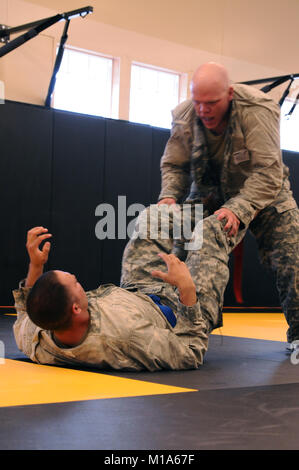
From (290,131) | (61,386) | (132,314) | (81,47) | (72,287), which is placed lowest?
(61,386)

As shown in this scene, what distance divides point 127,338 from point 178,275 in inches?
12.1

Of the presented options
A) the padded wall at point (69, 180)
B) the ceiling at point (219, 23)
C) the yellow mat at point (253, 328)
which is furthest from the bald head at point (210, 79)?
the ceiling at point (219, 23)

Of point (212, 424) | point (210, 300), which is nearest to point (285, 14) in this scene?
point (210, 300)

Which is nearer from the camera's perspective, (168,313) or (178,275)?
(178,275)

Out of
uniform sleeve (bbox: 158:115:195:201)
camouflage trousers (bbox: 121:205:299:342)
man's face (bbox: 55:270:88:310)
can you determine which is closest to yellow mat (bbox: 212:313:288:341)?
camouflage trousers (bbox: 121:205:299:342)

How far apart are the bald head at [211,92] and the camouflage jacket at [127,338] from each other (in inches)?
37.0

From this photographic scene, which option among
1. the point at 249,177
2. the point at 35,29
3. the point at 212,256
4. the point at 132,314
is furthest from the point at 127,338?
the point at 35,29

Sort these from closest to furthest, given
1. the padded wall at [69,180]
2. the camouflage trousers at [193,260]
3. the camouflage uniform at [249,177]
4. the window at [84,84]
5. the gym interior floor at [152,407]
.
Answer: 1. the gym interior floor at [152,407]
2. the camouflage trousers at [193,260]
3. the camouflage uniform at [249,177]
4. the padded wall at [69,180]
5. the window at [84,84]

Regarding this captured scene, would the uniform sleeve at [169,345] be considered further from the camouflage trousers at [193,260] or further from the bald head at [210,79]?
the bald head at [210,79]

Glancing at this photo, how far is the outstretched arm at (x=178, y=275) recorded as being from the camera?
2434mm

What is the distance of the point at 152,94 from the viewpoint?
23.0 feet

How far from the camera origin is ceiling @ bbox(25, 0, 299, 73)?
6516mm

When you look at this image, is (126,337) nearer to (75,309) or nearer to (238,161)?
(75,309)

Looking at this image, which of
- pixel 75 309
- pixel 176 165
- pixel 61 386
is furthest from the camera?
pixel 176 165
